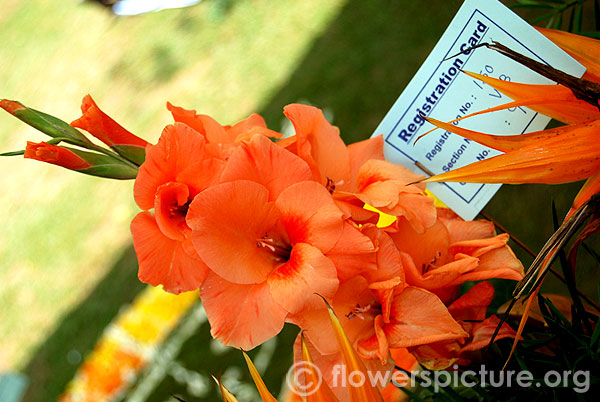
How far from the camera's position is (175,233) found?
1.43 feet

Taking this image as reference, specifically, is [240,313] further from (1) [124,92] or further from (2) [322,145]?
(1) [124,92]

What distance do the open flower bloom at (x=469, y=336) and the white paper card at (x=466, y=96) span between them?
0.13 meters

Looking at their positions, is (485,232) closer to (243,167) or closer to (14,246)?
(243,167)

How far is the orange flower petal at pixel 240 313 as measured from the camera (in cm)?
42

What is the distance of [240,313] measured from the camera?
423 millimetres

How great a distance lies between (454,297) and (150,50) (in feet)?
6.51

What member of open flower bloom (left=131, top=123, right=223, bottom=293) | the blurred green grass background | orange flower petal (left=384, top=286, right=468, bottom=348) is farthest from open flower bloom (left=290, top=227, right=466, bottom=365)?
the blurred green grass background

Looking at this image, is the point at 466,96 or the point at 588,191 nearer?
the point at 588,191

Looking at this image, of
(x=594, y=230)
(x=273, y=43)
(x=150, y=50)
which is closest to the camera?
(x=594, y=230)

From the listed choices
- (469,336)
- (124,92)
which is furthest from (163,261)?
(124,92)

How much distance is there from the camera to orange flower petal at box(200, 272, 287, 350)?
42cm

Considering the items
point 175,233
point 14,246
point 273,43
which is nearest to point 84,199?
point 14,246

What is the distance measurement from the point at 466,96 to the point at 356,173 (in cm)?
13

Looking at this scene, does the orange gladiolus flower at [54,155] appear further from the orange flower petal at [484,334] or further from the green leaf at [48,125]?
the orange flower petal at [484,334]
